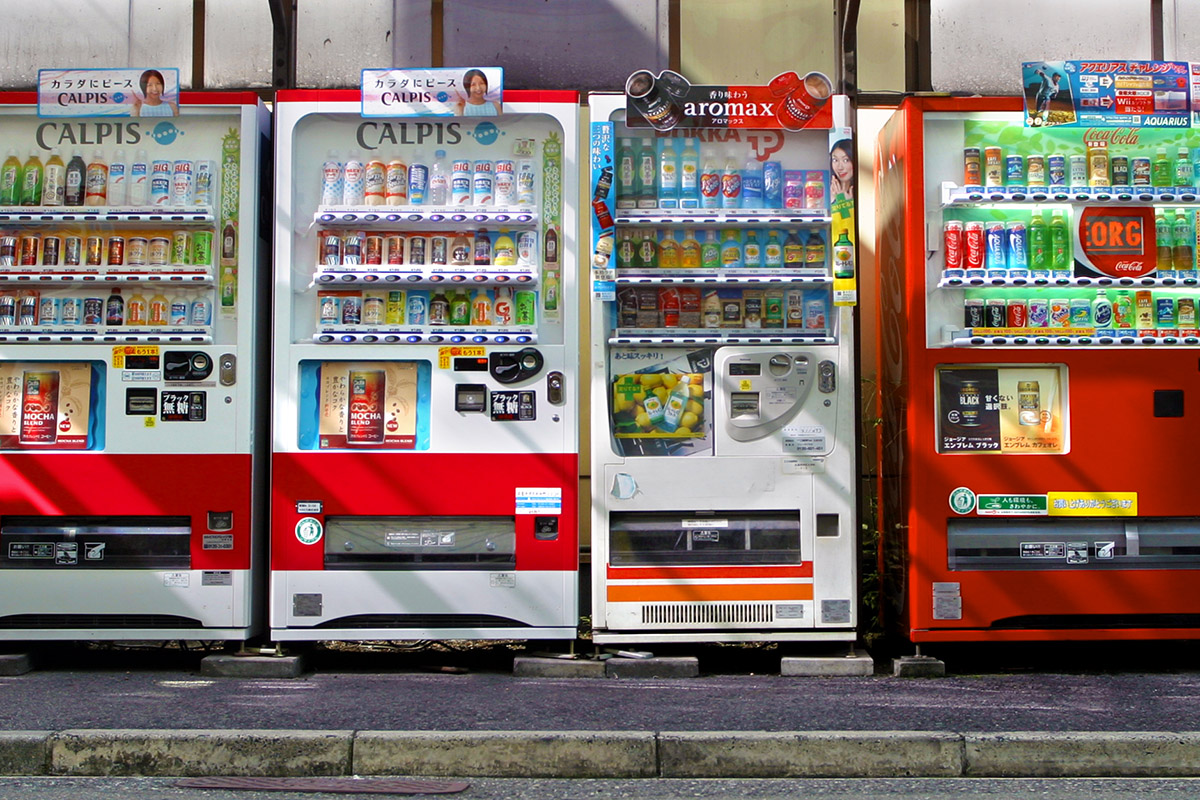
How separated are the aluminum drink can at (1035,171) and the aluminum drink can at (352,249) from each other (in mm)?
3178

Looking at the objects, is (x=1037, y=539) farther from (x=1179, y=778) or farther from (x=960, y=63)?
(x=960, y=63)

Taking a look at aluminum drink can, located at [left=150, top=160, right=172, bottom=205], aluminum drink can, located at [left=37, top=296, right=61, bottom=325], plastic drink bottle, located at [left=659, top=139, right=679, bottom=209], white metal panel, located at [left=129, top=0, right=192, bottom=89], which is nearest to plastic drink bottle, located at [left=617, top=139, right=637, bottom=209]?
plastic drink bottle, located at [left=659, top=139, right=679, bottom=209]

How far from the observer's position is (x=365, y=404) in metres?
5.25

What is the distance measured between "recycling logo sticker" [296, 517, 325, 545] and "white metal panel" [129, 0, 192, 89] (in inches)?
134

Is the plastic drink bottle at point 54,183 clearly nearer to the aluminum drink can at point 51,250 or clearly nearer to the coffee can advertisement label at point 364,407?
the aluminum drink can at point 51,250

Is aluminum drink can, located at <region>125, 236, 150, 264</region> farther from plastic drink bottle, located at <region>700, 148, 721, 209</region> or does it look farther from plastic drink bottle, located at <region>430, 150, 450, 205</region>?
plastic drink bottle, located at <region>700, 148, 721, 209</region>

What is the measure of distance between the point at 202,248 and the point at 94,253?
515 millimetres

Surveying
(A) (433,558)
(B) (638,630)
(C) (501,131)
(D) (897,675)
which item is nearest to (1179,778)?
(D) (897,675)

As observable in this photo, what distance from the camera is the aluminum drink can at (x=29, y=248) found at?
5234 mm

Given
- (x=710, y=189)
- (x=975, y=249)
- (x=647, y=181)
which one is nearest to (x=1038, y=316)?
(x=975, y=249)

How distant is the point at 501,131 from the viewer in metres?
5.33

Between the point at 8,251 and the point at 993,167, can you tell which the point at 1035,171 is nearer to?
the point at 993,167

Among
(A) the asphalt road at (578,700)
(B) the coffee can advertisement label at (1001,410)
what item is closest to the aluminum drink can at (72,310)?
(A) the asphalt road at (578,700)

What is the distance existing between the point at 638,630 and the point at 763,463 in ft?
3.20
